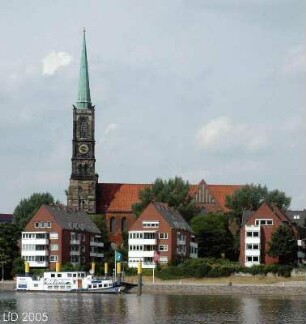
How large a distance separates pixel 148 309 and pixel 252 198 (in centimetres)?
8604

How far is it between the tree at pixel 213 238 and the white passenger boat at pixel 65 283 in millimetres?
36152

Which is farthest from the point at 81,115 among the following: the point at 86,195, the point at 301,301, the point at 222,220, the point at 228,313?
the point at 228,313

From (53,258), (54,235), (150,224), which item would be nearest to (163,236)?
(150,224)

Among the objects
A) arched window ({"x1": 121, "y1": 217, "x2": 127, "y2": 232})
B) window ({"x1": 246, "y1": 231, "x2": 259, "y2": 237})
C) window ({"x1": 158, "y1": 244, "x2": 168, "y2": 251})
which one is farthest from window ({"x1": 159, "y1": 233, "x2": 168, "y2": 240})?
arched window ({"x1": 121, "y1": 217, "x2": 127, "y2": 232})

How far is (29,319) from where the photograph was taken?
302 feet

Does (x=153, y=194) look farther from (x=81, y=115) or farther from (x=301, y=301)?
(x=301, y=301)

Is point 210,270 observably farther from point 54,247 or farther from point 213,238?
point 54,247

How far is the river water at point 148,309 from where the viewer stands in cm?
9494

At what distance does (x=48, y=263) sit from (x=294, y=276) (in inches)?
1563

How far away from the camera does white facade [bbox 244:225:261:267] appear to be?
166375mm

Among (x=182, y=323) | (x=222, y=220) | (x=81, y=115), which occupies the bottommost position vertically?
A: (x=182, y=323)

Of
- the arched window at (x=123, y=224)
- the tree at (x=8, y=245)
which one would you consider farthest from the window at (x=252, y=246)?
the arched window at (x=123, y=224)

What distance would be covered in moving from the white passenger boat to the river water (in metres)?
5.07

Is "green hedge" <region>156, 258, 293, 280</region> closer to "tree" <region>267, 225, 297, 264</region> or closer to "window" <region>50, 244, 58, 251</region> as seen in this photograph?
"tree" <region>267, 225, 297, 264</region>
